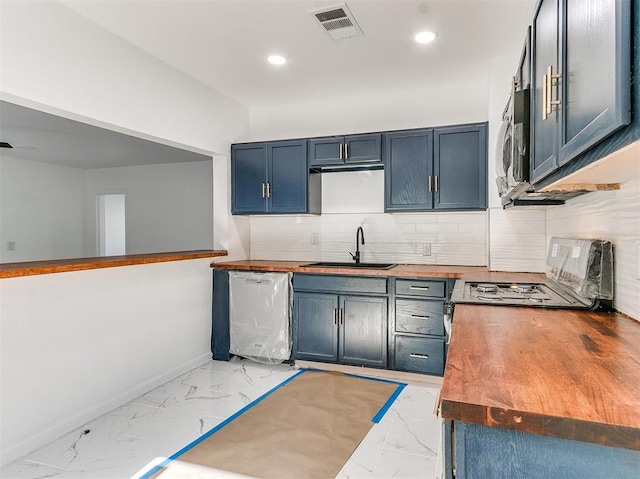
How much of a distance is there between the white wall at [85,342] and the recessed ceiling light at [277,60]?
1819 mm

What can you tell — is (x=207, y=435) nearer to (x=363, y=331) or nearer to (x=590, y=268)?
(x=363, y=331)

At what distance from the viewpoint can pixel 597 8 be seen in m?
0.88

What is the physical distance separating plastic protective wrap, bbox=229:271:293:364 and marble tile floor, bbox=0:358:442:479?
0.36 meters

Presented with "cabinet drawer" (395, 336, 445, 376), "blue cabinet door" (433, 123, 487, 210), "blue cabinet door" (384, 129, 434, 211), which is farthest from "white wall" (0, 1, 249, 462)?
"blue cabinet door" (433, 123, 487, 210)

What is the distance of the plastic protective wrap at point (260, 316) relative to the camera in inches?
141

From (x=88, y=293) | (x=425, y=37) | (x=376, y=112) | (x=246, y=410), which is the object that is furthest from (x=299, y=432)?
(x=376, y=112)

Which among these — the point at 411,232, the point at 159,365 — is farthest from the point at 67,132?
the point at 411,232

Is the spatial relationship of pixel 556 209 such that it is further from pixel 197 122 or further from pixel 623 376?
pixel 197 122

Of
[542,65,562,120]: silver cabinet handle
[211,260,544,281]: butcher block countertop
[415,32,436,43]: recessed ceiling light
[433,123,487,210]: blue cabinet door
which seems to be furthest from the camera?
[433,123,487,210]: blue cabinet door

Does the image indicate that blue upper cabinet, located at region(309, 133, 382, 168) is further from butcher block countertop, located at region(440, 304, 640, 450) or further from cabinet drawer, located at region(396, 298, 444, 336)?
butcher block countertop, located at region(440, 304, 640, 450)

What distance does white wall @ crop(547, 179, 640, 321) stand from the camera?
1.45m

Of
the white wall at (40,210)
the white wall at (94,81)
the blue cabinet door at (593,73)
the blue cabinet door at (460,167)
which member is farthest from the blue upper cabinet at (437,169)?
the white wall at (40,210)

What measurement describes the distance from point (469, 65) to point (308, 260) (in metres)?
2.24

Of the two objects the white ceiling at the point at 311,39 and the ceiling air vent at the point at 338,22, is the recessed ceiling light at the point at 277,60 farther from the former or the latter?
the ceiling air vent at the point at 338,22
